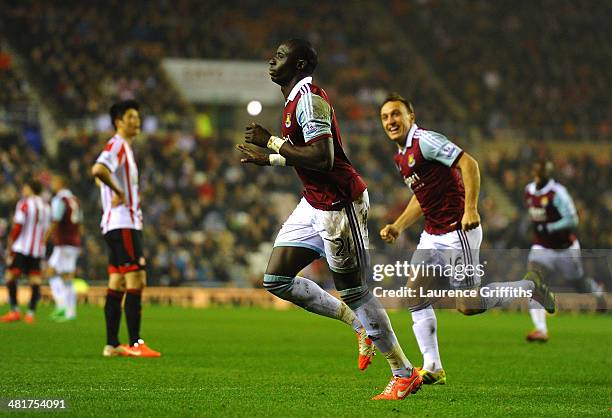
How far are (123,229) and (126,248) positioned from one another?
20 centimetres

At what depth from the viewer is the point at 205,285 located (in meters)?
26.7

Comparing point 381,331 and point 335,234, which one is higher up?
point 335,234

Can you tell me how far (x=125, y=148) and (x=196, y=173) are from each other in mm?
18262

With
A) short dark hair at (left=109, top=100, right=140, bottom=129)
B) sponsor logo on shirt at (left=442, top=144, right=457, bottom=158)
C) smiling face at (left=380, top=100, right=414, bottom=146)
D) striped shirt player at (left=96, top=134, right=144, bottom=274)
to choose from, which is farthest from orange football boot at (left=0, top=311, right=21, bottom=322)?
sponsor logo on shirt at (left=442, top=144, right=457, bottom=158)

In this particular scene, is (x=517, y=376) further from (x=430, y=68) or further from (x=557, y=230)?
(x=430, y=68)

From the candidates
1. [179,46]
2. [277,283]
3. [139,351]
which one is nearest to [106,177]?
[139,351]

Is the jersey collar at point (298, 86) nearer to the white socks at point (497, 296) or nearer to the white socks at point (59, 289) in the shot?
the white socks at point (497, 296)

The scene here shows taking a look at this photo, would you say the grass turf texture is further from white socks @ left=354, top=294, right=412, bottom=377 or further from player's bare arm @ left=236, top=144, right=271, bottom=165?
player's bare arm @ left=236, top=144, right=271, bottom=165

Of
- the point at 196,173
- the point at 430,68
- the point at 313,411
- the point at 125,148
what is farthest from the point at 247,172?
the point at 313,411

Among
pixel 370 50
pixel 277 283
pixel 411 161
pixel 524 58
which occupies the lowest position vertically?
pixel 277 283

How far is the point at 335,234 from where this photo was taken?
7527mm

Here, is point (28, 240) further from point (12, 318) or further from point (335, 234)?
point (335, 234)

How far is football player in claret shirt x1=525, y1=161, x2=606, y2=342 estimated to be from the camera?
14891 millimetres

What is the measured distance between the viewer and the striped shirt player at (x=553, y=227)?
49.2 feet
